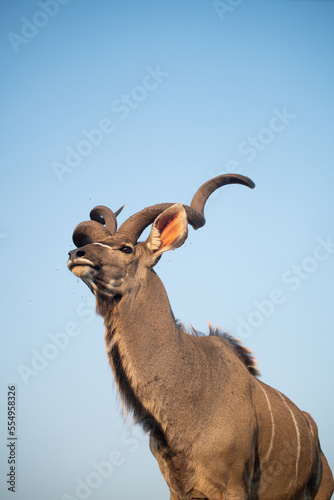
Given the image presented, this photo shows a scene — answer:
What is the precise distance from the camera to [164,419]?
6965 mm

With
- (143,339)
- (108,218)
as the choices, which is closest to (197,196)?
(108,218)

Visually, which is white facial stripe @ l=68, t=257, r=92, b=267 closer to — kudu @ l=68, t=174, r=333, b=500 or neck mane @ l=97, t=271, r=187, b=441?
kudu @ l=68, t=174, r=333, b=500

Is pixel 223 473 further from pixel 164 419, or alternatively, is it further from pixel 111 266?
pixel 111 266

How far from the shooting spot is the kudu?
6.91 metres

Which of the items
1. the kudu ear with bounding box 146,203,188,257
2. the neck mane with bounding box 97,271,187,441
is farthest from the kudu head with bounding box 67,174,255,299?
the neck mane with bounding box 97,271,187,441

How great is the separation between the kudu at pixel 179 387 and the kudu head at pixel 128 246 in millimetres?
14

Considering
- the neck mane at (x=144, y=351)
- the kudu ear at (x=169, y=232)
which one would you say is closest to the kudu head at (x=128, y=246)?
the kudu ear at (x=169, y=232)

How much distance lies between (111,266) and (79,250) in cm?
49

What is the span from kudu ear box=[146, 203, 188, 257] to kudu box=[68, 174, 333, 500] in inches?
0.6

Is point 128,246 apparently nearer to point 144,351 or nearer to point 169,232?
point 169,232

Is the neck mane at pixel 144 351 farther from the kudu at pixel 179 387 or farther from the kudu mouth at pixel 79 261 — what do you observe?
the kudu mouth at pixel 79 261

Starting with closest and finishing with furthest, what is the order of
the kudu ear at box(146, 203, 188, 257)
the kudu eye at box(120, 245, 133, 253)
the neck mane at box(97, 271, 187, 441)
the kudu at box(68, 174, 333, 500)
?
the kudu at box(68, 174, 333, 500) → the neck mane at box(97, 271, 187, 441) → the kudu eye at box(120, 245, 133, 253) → the kudu ear at box(146, 203, 188, 257)

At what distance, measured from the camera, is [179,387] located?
7.14 metres

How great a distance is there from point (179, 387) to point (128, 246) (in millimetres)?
2027
